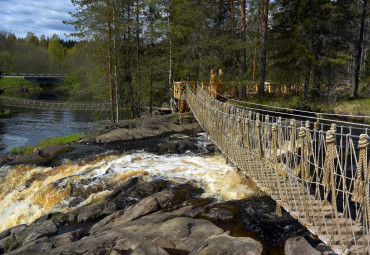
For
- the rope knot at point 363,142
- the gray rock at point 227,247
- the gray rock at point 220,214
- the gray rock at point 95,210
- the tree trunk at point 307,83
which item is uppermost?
the tree trunk at point 307,83

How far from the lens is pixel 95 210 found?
6203mm

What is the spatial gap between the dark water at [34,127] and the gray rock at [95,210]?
9.28m

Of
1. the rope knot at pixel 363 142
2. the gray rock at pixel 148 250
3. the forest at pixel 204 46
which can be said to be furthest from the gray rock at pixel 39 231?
the forest at pixel 204 46

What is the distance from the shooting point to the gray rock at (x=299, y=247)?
3.91 meters

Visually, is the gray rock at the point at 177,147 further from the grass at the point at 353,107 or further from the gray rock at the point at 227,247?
the grass at the point at 353,107

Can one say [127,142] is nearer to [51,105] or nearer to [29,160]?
[29,160]

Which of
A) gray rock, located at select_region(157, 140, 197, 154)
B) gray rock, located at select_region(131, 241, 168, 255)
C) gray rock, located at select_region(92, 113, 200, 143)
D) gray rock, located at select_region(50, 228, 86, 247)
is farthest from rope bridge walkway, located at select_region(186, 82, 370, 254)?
gray rock, located at select_region(92, 113, 200, 143)

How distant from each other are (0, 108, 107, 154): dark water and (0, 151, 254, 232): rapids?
587 cm

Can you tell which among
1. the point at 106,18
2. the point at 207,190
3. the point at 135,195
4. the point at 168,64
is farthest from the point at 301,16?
the point at 135,195

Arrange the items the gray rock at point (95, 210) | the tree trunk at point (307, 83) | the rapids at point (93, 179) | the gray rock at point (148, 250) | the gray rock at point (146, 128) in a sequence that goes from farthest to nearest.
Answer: the tree trunk at point (307, 83), the gray rock at point (146, 128), the rapids at point (93, 179), the gray rock at point (95, 210), the gray rock at point (148, 250)

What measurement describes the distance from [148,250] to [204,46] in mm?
14994

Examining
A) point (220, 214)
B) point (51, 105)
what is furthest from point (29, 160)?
point (51, 105)

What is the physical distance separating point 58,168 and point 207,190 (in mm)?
5234

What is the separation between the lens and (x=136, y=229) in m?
4.55
